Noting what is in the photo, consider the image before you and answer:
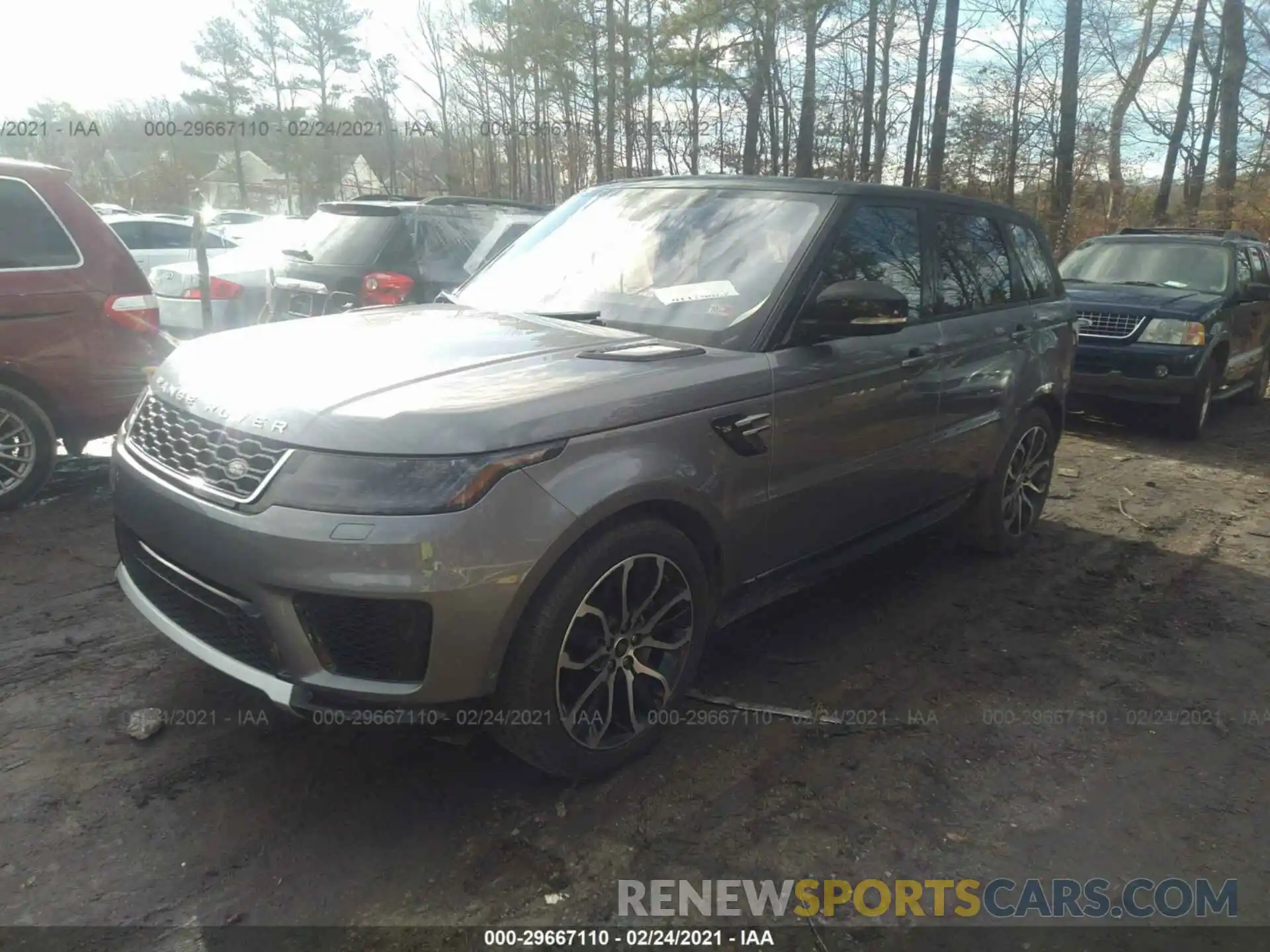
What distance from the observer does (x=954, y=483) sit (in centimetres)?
457

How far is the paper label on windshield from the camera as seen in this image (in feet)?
11.4

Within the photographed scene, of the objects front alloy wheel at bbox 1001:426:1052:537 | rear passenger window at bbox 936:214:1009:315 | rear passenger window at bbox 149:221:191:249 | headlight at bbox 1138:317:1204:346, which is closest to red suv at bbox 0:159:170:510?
rear passenger window at bbox 936:214:1009:315

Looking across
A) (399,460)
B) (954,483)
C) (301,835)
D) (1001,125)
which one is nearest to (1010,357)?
(954,483)

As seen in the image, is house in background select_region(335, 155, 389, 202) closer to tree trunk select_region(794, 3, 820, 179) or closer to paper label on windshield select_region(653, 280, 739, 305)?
tree trunk select_region(794, 3, 820, 179)

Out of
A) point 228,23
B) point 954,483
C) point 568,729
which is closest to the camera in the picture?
point 568,729

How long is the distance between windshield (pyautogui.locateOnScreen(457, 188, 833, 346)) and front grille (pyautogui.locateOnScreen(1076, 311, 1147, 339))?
6.02m

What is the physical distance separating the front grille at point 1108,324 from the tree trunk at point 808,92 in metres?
13.1

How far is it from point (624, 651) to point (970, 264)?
2.96 m

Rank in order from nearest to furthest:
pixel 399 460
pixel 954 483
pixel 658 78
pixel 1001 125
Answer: pixel 399 460 → pixel 954 483 → pixel 1001 125 → pixel 658 78

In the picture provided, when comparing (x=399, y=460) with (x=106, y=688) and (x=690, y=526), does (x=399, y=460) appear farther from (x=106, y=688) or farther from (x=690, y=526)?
(x=106, y=688)

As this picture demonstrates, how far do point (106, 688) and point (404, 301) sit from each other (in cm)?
458

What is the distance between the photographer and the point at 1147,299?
881 centimetres

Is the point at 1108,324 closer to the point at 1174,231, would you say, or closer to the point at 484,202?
the point at 1174,231

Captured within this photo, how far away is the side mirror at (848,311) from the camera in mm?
3277
